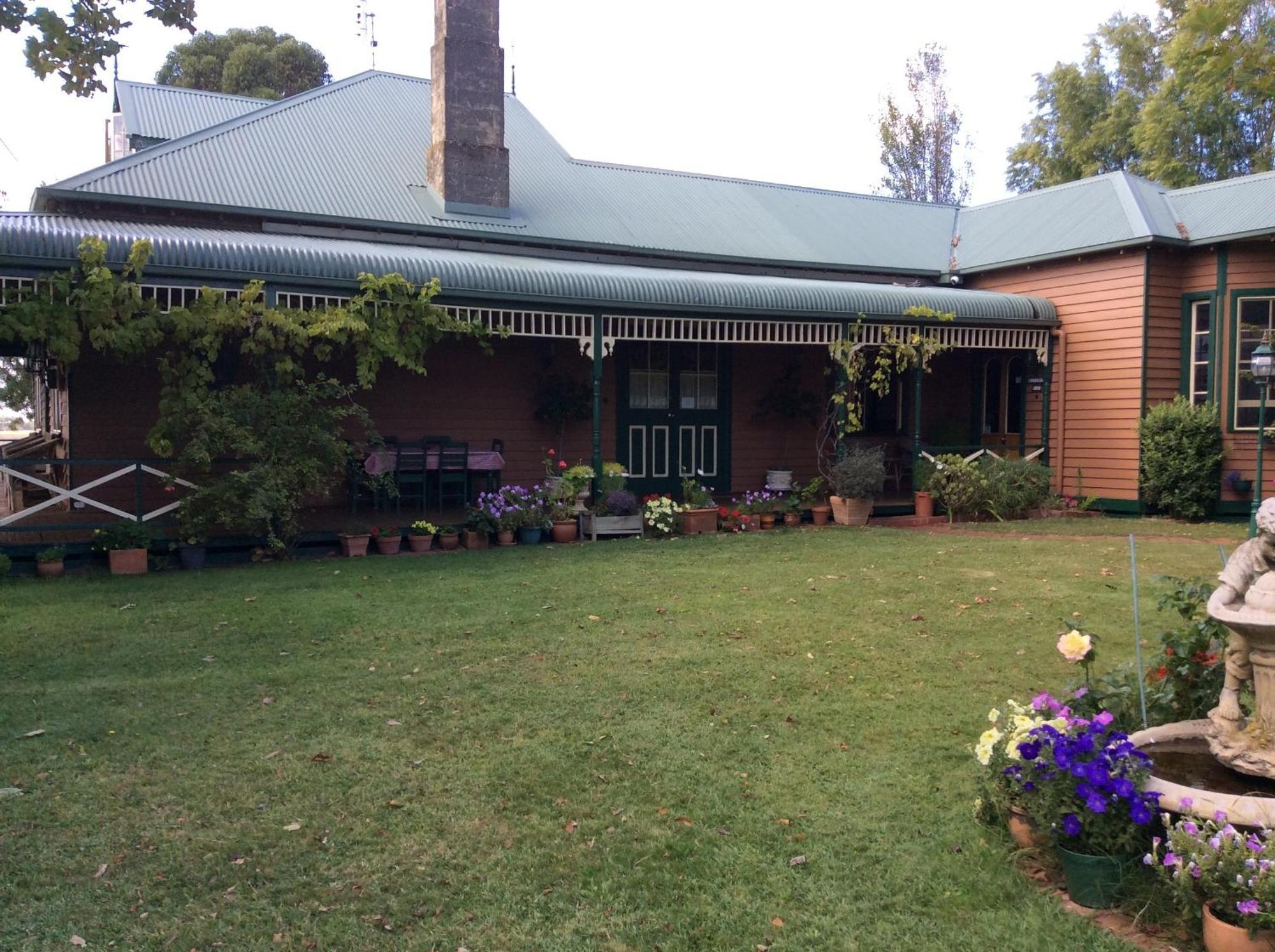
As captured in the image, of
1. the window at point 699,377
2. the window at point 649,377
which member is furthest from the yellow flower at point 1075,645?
the window at point 699,377

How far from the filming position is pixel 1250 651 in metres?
3.34

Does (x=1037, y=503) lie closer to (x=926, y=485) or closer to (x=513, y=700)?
(x=926, y=485)

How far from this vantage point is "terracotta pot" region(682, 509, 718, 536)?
1173 centimetres

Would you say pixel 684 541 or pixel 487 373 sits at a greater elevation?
pixel 487 373

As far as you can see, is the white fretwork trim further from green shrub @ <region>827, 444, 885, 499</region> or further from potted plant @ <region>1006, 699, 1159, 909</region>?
potted plant @ <region>1006, 699, 1159, 909</region>

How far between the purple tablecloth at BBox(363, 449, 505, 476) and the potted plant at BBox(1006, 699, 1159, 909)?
29.0ft

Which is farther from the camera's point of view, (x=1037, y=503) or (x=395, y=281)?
(x=1037, y=503)

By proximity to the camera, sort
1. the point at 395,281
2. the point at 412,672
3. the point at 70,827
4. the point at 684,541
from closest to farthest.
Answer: the point at 70,827 → the point at 412,672 → the point at 395,281 → the point at 684,541

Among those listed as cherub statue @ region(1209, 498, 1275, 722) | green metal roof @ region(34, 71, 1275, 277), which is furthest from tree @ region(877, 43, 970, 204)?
cherub statue @ region(1209, 498, 1275, 722)

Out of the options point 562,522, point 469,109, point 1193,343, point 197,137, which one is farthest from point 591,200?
point 1193,343

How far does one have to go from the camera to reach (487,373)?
523 inches

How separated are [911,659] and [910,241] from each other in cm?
1314

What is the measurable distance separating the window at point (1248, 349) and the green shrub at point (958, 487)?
355cm

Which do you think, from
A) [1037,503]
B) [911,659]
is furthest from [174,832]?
[1037,503]
